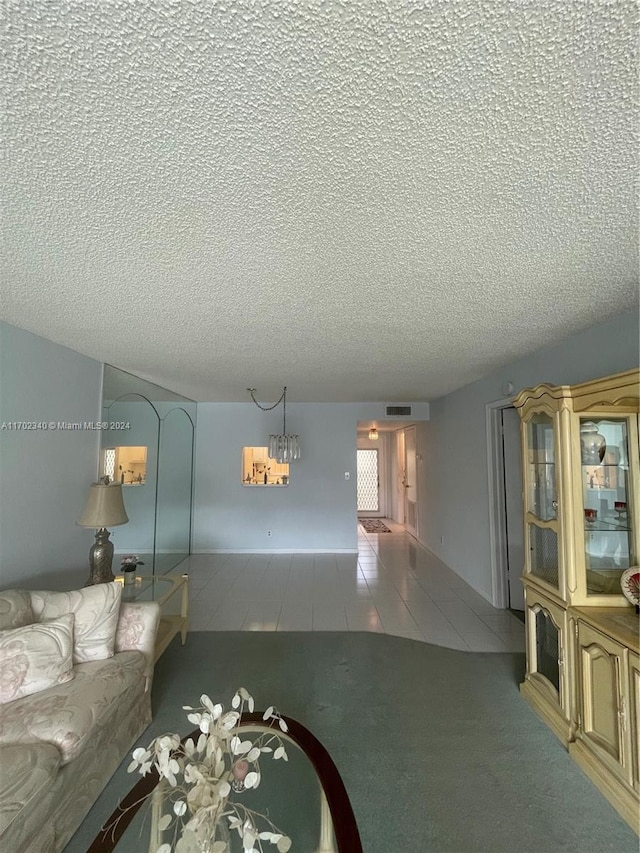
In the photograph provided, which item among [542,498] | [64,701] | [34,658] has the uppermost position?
[542,498]

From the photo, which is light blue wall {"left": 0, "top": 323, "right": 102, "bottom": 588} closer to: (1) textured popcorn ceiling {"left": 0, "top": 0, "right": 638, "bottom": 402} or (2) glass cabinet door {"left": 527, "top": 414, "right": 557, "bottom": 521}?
(1) textured popcorn ceiling {"left": 0, "top": 0, "right": 638, "bottom": 402}

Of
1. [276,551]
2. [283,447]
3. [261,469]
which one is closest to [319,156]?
[283,447]

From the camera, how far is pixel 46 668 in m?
1.64

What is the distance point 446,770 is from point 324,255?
261 cm

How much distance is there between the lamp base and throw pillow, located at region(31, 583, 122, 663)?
64cm

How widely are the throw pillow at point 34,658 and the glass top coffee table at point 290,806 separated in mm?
731

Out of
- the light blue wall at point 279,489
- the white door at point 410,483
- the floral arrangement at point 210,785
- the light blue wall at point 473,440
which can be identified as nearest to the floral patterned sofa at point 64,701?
the floral arrangement at point 210,785

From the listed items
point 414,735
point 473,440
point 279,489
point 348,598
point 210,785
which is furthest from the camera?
point 279,489

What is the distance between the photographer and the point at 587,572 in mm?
2066

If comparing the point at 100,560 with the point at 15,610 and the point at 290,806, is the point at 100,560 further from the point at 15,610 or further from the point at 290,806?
the point at 290,806

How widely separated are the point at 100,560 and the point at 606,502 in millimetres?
3501

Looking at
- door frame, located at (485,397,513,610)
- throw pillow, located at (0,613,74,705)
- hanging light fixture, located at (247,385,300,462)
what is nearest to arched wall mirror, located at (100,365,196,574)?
hanging light fixture, located at (247,385,300,462)

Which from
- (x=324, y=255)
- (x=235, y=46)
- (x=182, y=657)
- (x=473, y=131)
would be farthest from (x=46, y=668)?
(x=473, y=131)

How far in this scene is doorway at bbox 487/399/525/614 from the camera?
3725 mm
